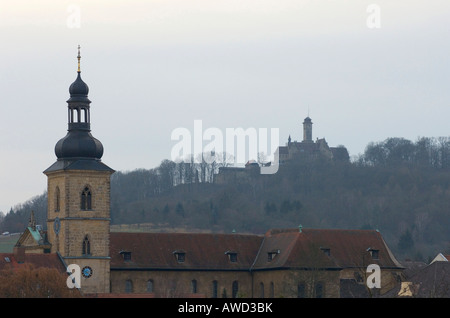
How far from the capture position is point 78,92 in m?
82.7

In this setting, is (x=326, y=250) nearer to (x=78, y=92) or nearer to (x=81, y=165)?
(x=81, y=165)

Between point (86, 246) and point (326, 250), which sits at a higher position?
point (86, 246)

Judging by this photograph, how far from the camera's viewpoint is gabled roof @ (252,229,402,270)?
85.2 m

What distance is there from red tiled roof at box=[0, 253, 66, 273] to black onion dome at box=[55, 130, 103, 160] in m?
6.23

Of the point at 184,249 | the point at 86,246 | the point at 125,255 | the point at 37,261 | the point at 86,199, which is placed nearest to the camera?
the point at 37,261

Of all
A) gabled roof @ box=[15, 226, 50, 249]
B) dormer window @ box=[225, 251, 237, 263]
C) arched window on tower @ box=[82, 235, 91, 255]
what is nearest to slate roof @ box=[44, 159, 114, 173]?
arched window on tower @ box=[82, 235, 91, 255]

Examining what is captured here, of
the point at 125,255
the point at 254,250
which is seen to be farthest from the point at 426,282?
the point at 125,255

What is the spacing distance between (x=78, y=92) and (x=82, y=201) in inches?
265

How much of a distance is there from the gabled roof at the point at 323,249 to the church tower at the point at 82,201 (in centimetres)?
1158

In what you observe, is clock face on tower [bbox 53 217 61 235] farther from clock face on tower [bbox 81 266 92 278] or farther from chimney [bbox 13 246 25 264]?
clock face on tower [bbox 81 266 92 278]

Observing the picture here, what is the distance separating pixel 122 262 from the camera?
84438mm

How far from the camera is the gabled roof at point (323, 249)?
85.2m

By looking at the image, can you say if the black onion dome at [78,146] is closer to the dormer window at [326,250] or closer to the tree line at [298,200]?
the dormer window at [326,250]
